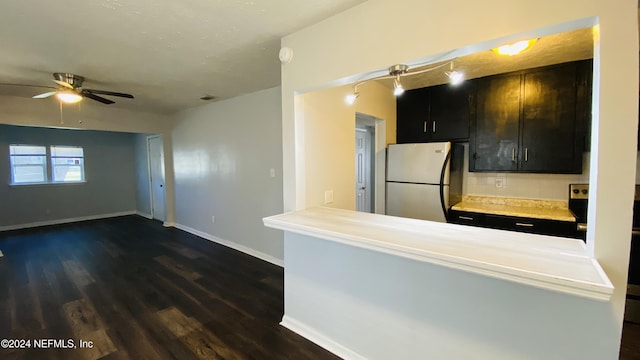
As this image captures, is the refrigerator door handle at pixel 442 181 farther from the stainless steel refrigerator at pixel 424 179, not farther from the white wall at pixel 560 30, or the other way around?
the white wall at pixel 560 30

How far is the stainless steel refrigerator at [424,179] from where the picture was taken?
304 cm

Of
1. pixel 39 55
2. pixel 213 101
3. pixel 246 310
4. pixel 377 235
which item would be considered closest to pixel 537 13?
pixel 377 235

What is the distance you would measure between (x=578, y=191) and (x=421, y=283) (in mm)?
2453

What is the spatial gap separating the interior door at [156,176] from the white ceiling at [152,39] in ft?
9.04

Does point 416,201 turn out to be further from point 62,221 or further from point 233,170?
point 62,221

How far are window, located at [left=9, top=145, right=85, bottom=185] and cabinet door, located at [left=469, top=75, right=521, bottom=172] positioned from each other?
836 cm

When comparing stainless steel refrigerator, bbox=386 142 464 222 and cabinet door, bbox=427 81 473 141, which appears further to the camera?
cabinet door, bbox=427 81 473 141

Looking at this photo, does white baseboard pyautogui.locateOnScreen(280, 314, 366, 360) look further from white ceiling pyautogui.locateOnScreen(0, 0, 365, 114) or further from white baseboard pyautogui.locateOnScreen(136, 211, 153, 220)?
white baseboard pyautogui.locateOnScreen(136, 211, 153, 220)

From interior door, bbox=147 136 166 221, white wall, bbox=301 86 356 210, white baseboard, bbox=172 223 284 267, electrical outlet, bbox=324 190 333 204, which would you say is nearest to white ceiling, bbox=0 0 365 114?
white wall, bbox=301 86 356 210

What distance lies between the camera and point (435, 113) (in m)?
3.36

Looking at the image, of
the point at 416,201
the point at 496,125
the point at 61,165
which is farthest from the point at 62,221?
the point at 496,125

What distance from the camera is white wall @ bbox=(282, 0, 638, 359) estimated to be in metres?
1.02

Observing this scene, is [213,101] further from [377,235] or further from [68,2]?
[377,235]

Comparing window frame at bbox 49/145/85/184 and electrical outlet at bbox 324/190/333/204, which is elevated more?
window frame at bbox 49/145/85/184
